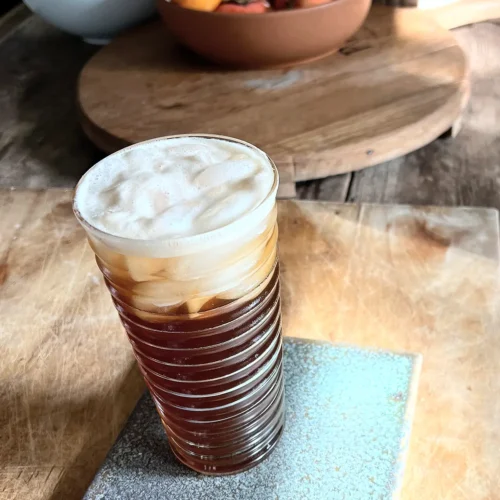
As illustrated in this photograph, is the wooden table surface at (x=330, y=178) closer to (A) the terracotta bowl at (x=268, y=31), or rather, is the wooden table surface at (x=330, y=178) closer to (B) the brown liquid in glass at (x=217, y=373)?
(A) the terracotta bowl at (x=268, y=31)

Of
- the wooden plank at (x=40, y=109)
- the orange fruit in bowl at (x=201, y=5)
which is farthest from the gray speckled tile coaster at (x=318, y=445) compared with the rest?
the orange fruit in bowl at (x=201, y=5)

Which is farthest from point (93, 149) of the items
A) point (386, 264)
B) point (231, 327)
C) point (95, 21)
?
point (231, 327)

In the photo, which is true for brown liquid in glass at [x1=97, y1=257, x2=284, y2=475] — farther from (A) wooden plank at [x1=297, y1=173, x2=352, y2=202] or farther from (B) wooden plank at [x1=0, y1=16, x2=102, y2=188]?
(B) wooden plank at [x1=0, y1=16, x2=102, y2=188]

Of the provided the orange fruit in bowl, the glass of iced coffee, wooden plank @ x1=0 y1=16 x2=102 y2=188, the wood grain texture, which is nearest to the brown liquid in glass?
the glass of iced coffee

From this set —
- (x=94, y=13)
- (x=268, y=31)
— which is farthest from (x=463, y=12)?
(x=94, y=13)

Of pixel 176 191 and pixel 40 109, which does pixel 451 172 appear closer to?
pixel 176 191

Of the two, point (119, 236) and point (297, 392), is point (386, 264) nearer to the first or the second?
point (297, 392)
